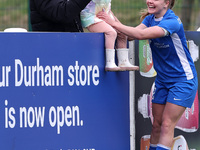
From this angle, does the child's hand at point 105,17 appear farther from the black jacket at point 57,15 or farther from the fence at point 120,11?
the fence at point 120,11

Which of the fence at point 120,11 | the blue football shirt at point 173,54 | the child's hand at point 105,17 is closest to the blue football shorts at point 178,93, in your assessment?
the blue football shirt at point 173,54

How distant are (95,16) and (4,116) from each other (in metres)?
1.19

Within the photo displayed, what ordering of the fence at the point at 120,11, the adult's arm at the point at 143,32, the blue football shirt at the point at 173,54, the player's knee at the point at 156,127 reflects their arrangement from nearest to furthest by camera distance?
the adult's arm at the point at 143,32
the blue football shirt at the point at 173,54
the player's knee at the point at 156,127
the fence at the point at 120,11

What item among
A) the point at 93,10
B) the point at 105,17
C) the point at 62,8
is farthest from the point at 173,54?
the point at 62,8

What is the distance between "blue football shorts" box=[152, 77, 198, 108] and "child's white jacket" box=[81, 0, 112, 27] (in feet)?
2.75

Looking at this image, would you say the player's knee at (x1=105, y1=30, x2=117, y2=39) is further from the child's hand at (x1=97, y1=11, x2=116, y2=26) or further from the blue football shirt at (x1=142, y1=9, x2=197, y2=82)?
the blue football shirt at (x1=142, y1=9, x2=197, y2=82)

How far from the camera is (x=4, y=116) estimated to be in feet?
12.7

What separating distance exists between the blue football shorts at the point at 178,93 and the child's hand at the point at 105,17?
716 mm

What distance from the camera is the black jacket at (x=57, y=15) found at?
4.08 meters

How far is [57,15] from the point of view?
162 inches

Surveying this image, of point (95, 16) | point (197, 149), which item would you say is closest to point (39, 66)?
point (95, 16)

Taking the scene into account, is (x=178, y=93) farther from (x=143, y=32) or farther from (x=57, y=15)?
(x=57, y=15)

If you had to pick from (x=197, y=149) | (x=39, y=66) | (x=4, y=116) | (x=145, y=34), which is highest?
(x=145, y=34)

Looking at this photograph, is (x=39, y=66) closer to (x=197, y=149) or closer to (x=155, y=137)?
(x=155, y=137)
